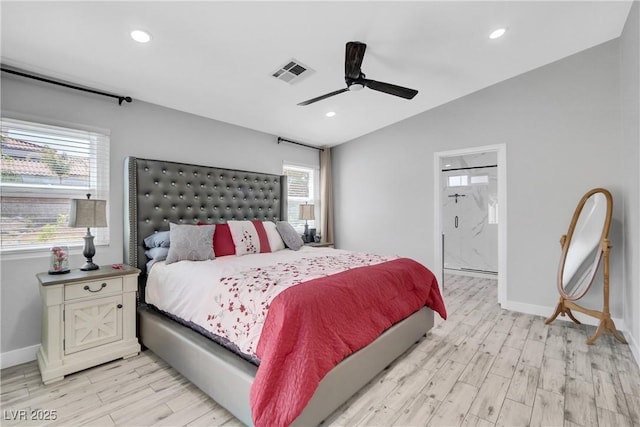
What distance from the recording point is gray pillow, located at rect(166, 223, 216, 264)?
263 centimetres

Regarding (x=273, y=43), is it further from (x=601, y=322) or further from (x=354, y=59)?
(x=601, y=322)

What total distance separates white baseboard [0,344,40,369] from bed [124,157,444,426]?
0.79 meters

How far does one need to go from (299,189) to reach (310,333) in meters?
3.65

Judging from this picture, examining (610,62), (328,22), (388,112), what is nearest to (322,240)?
(388,112)

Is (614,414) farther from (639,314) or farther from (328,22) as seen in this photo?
(328,22)

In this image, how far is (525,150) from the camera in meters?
3.53

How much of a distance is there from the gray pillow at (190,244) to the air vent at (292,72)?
5.61 feet

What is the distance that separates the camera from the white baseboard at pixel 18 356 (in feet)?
7.45

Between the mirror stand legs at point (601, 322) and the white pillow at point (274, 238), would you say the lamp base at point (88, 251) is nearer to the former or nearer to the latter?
the white pillow at point (274, 238)

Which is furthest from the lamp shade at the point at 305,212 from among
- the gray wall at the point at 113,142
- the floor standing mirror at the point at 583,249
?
the floor standing mirror at the point at 583,249

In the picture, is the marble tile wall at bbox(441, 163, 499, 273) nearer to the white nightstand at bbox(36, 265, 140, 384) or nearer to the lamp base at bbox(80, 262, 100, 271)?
the white nightstand at bbox(36, 265, 140, 384)

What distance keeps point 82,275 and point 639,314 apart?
→ 177 inches

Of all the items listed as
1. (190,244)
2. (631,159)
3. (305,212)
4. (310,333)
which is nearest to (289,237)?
(305,212)

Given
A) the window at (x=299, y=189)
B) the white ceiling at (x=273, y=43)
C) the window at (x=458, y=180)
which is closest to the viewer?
the white ceiling at (x=273, y=43)
